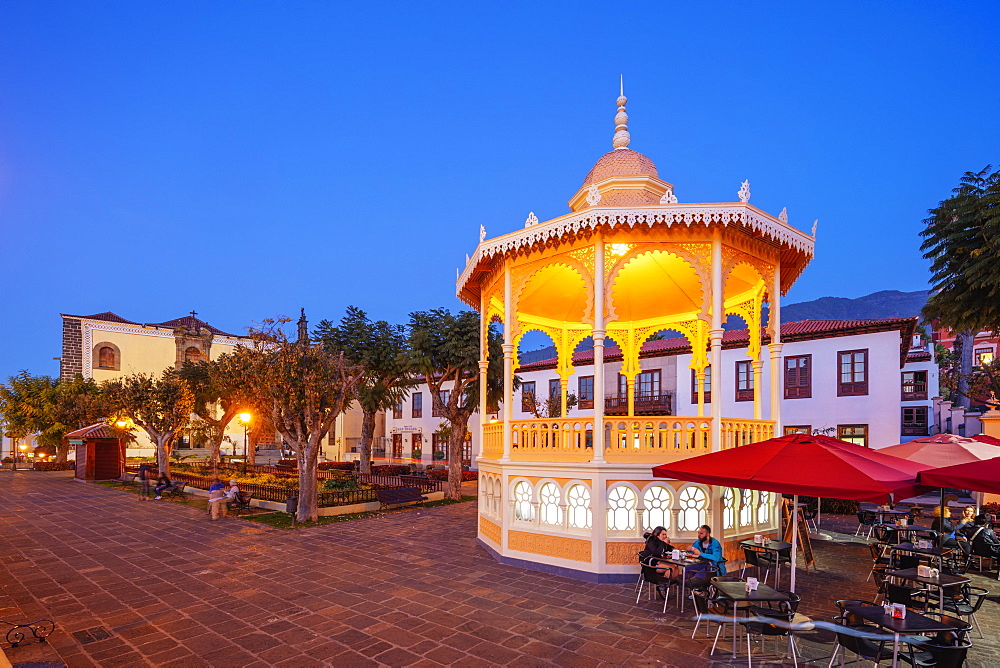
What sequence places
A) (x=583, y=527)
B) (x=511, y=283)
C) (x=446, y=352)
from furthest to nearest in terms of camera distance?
1. (x=446, y=352)
2. (x=511, y=283)
3. (x=583, y=527)

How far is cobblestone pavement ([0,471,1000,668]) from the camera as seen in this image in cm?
634

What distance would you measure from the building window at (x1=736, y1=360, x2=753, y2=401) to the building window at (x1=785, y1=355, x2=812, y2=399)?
1693mm

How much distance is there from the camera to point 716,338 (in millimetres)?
9602

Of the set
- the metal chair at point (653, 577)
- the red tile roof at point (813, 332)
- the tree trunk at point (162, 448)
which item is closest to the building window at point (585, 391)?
the red tile roof at point (813, 332)

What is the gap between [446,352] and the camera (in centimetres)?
2061

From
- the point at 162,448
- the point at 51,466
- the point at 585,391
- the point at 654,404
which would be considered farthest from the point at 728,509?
the point at 51,466

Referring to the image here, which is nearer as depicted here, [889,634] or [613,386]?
[889,634]

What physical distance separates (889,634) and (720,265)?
654cm

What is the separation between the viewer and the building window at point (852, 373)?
23.9 meters

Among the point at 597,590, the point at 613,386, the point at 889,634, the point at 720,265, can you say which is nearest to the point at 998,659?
the point at 889,634

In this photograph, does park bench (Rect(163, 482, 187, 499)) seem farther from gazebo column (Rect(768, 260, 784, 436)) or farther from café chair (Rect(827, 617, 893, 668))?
café chair (Rect(827, 617, 893, 668))

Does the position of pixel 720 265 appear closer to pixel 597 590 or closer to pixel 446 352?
pixel 597 590

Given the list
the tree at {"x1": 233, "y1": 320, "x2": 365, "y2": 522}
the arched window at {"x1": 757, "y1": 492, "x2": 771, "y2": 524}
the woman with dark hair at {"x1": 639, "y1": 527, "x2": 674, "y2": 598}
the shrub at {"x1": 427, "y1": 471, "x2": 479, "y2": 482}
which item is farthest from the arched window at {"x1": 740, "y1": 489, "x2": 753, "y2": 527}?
Result: the shrub at {"x1": 427, "y1": 471, "x2": 479, "y2": 482}

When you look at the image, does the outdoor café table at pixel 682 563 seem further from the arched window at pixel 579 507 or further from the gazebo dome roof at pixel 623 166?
the gazebo dome roof at pixel 623 166
